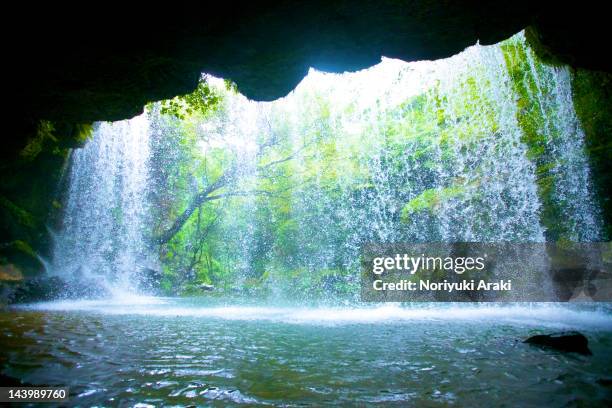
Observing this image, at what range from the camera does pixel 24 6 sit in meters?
4.79

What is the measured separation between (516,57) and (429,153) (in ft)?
17.1

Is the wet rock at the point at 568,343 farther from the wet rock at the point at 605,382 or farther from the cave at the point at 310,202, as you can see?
the wet rock at the point at 605,382

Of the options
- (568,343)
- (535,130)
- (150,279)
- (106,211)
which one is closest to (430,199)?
(535,130)

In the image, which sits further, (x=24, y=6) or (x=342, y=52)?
(x=342, y=52)

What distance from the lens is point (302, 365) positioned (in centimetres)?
420

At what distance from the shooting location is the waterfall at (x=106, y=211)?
16.0m

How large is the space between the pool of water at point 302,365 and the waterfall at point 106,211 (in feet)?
34.7

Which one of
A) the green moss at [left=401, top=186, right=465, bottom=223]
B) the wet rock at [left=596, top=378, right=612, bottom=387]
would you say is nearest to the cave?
the wet rock at [left=596, top=378, right=612, bottom=387]

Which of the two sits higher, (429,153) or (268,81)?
(429,153)

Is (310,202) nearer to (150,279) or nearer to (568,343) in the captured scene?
(150,279)

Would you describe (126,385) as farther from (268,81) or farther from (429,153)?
(429,153)

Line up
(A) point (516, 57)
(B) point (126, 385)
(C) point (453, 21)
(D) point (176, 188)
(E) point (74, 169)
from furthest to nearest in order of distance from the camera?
(D) point (176, 188), (E) point (74, 169), (A) point (516, 57), (C) point (453, 21), (B) point (126, 385)

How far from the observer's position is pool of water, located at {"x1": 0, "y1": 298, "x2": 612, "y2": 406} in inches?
123

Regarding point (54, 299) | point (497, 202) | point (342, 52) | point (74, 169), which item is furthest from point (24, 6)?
point (497, 202)
